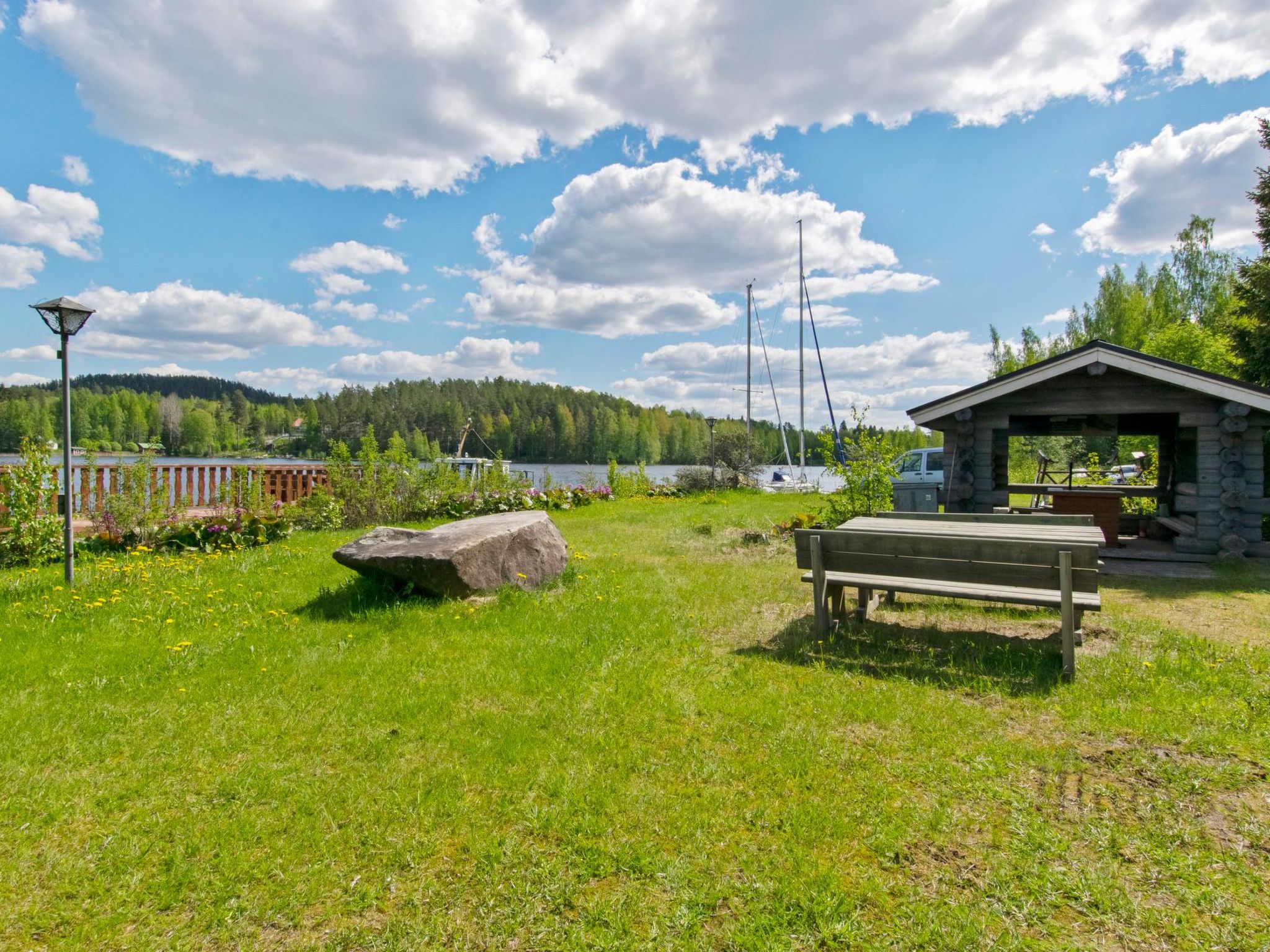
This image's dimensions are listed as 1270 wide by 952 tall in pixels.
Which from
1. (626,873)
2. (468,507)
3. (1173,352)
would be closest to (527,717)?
(626,873)

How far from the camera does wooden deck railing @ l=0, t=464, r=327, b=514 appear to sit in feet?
33.2

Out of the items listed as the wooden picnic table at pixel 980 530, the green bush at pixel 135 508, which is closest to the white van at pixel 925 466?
the wooden picnic table at pixel 980 530

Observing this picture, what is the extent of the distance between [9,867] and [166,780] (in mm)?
Answer: 651

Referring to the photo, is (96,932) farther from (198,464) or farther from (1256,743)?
(198,464)

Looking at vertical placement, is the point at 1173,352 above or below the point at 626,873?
above

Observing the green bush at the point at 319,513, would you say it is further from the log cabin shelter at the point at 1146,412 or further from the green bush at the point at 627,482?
the log cabin shelter at the point at 1146,412

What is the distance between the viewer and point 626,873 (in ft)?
8.25

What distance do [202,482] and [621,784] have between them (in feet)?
38.7

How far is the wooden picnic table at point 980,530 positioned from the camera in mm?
4855

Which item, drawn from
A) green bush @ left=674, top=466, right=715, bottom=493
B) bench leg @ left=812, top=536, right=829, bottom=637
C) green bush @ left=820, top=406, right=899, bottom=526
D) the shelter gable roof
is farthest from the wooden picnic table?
green bush @ left=674, top=466, right=715, bottom=493

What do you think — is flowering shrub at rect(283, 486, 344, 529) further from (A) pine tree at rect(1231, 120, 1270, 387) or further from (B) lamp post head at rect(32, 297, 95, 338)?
(A) pine tree at rect(1231, 120, 1270, 387)

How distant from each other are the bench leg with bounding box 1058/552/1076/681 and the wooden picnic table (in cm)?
27

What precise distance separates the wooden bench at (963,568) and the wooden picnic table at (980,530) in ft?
0.38

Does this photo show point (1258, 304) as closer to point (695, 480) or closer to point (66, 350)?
point (695, 480)
